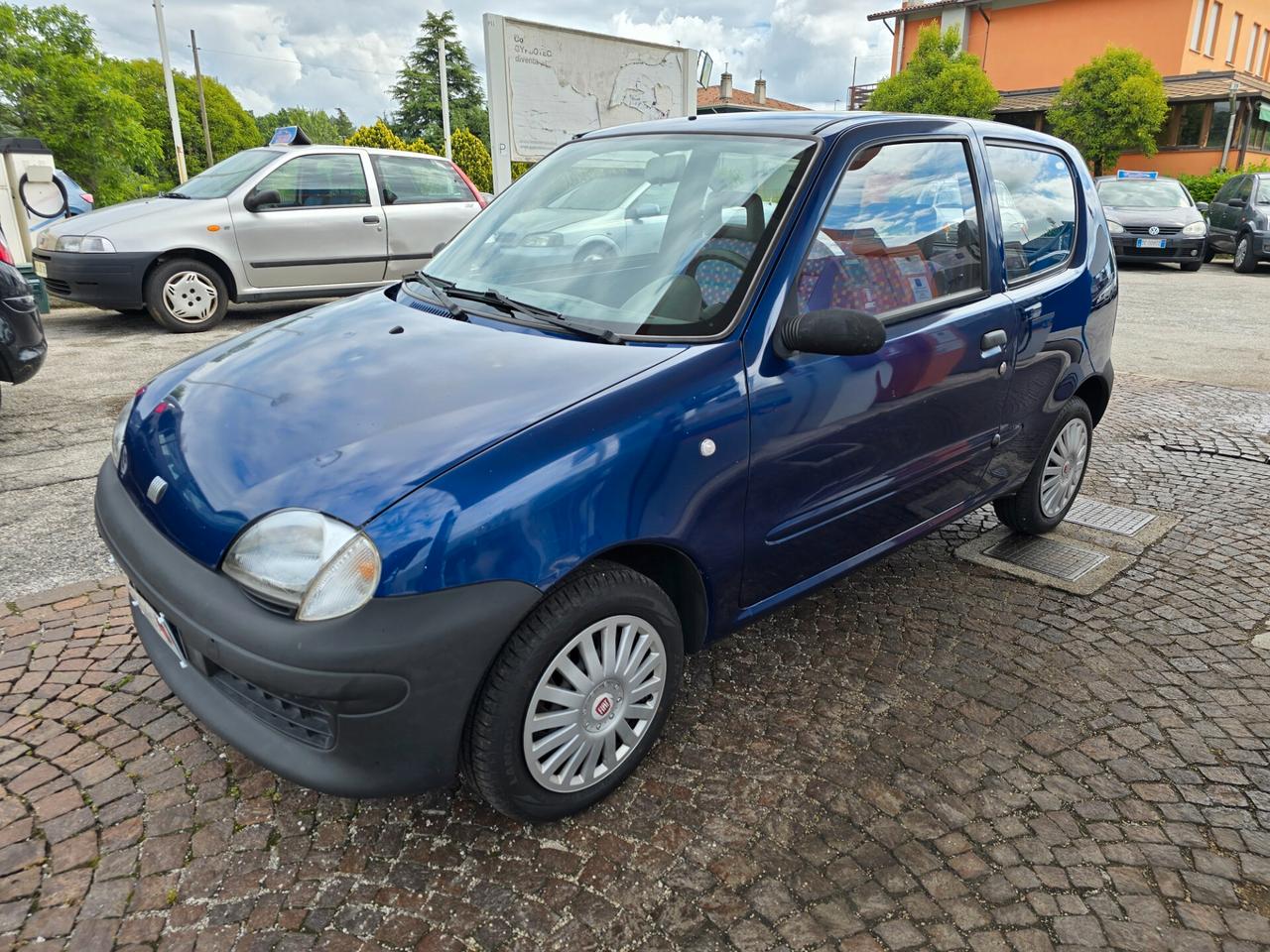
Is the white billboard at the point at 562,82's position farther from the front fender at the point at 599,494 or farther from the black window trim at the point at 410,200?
the front fender at the point at 599,494

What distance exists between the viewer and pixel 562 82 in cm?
1285

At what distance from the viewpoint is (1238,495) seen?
4922 millimetres

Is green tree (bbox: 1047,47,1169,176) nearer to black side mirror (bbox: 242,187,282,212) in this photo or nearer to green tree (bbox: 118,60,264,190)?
black side mirror (bbox: 242,187,282,212)

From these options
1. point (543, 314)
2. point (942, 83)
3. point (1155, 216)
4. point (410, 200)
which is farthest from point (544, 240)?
point (942, 83)

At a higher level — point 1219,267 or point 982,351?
point 982,351

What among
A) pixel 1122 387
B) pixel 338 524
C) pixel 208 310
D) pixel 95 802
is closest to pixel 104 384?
pixel 208 310

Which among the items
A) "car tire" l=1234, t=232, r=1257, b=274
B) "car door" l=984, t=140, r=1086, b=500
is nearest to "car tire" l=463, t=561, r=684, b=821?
"car door" l=984, t=140, r=1086, b=500

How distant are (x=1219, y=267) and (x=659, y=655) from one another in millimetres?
19051

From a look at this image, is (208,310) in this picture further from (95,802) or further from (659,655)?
(659,655)

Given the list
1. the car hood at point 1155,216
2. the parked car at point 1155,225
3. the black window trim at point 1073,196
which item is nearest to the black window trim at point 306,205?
the black window trim at point 1073,196

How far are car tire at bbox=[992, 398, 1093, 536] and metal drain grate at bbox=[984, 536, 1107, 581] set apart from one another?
0.07 meters

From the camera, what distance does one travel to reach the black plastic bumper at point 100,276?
793 cm

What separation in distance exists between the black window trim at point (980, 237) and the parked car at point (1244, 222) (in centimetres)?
1555

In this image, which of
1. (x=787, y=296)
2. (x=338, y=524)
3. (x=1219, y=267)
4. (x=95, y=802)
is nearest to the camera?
(x=338, y=524)
